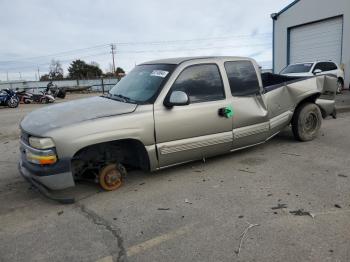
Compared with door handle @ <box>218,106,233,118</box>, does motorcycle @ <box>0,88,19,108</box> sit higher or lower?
lower

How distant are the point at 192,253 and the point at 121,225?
948mm

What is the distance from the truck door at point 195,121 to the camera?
483 cm

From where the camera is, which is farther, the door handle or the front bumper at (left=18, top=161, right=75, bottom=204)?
the door handle

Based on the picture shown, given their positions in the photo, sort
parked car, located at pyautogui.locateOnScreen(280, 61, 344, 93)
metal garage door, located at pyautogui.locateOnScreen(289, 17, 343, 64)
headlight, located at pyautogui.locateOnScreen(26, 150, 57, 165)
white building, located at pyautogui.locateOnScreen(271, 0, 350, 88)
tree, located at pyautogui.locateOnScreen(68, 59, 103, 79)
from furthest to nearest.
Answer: tree, located at pyautogui.locateOnScreen(68, 59, 103, 79) < metal garage door, located at pyautogui.locateOnScreen(289, 17, 343, 64) < white building, located at pyautogui.locateOnScreen(271, 0, 350, 88) < parked car, located at pyautogui.locateOnScreen(280, 61, 344, 93) < headlight, located at pyautogui.locateOnScreen(26, 150, 57, 165)

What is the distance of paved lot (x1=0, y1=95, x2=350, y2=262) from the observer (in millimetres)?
3182

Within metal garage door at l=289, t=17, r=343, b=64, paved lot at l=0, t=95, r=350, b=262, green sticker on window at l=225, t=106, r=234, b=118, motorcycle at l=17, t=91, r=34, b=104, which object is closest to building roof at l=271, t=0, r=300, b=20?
metal garage door at l=289, t=17, r=343, b=64

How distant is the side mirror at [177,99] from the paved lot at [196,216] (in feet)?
3.65

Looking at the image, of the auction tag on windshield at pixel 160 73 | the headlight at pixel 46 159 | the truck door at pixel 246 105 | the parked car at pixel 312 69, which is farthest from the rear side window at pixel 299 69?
the headlight at pixel 46 159

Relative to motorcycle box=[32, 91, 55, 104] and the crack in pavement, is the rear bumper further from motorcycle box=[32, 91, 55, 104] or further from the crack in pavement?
motorcycle box=[32, 91, 55, 104]

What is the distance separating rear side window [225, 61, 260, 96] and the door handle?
0.94 feet

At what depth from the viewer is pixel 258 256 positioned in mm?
3041

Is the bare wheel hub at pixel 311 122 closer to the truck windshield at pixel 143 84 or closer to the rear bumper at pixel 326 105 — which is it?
the rear bumper at pixel 326 105

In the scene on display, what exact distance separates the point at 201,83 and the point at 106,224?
253 centimetres

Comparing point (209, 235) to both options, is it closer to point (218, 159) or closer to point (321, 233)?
point (321, 233)
